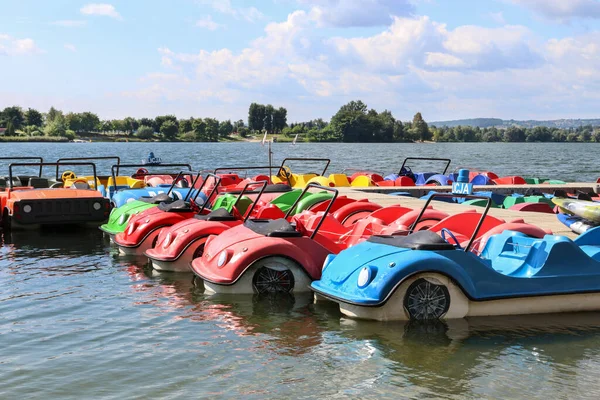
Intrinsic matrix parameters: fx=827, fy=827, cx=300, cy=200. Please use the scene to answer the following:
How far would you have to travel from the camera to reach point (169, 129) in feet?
634

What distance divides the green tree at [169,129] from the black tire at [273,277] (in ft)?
601

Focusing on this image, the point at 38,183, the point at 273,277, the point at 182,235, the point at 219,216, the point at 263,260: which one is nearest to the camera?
the point at 263,260

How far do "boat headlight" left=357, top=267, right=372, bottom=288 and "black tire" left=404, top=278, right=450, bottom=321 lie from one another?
49 centimetres

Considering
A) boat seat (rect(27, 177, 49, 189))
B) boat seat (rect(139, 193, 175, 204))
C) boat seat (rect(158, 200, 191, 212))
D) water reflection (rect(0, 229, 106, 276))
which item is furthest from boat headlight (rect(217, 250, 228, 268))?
boat seat (rect(27, 177, 49, 189))

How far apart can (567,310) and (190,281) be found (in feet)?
18.9

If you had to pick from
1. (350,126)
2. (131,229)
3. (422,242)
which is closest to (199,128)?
(350,126)

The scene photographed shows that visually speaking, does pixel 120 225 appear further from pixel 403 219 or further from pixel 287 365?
pixel 287 365

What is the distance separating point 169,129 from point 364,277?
187022mm

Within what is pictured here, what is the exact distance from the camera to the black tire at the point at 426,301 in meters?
9.73

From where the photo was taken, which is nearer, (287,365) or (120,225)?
(287,365)

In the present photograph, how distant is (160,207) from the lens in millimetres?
15828

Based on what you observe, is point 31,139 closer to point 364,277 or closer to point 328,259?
point 328,259

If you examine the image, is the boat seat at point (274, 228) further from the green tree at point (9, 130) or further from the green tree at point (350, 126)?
the green tree at point (9, 130)

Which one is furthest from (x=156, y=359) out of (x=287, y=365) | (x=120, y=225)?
(x=120, y=225)
